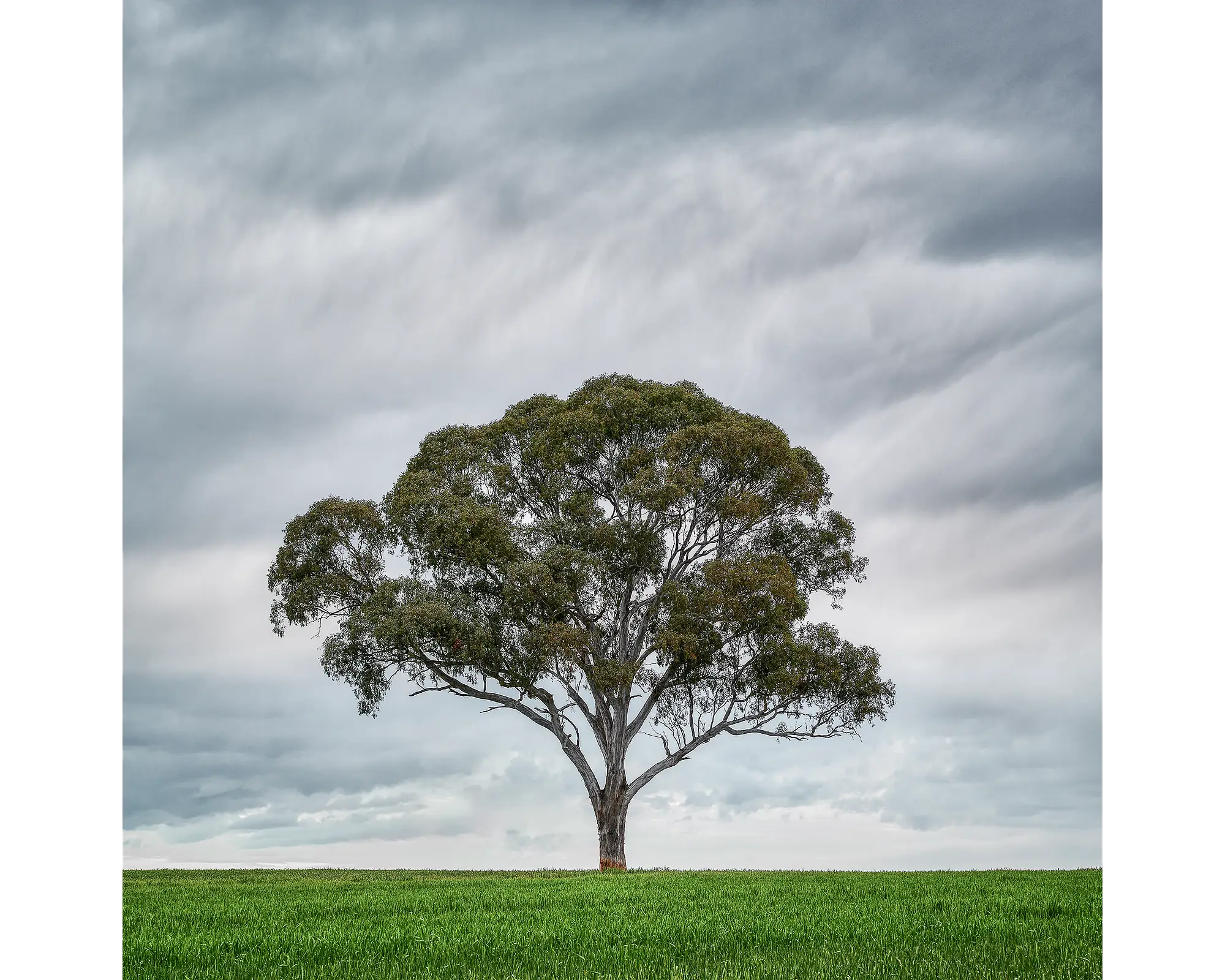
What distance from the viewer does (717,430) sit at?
1069 inches

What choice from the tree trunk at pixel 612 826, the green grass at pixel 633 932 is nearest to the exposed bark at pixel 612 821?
the tree trunk at pixel 612 826

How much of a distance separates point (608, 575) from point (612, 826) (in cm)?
701

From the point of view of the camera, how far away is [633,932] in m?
9.55

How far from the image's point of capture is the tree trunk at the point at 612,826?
86.2 feet

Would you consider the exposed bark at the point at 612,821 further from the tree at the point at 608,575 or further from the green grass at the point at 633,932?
the green grass at the point at 633,932

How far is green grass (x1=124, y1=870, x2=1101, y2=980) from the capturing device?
25.3ft

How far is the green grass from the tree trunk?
10.8 meters

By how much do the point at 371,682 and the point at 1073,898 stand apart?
1968cm

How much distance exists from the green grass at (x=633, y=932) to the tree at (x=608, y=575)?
10339mm

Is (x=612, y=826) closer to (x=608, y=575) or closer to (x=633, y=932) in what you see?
(x=608, y=575)

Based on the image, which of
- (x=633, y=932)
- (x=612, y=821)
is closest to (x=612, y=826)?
(x=612, y=821)
